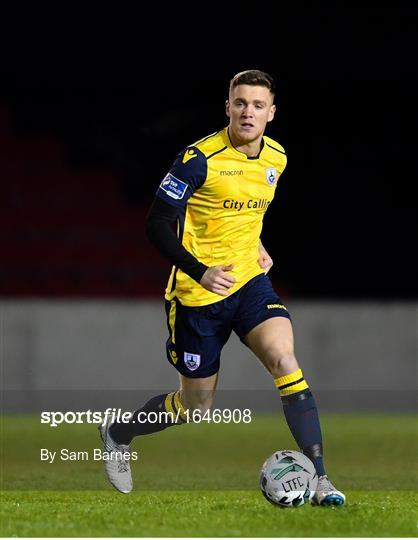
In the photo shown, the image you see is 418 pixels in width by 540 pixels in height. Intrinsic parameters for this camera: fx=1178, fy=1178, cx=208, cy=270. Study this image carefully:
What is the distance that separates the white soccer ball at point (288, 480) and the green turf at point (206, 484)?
2.7 inches

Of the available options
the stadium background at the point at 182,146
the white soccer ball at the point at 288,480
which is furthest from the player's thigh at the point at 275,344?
the stadium background at the point at 182,146

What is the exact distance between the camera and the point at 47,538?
4.66m

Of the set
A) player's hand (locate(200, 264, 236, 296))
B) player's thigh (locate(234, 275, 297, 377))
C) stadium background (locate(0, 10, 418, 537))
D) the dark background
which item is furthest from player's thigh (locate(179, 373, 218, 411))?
the dark background

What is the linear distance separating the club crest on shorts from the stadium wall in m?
6.91

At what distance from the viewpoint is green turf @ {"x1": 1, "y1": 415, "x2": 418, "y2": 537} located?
16.5 feet

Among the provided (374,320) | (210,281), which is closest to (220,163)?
(210,281)

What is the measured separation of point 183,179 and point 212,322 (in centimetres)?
78

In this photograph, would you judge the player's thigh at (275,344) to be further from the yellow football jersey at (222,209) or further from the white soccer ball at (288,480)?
the white soccer ball at (288,480)

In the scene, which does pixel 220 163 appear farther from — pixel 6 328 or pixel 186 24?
pixel 186 24

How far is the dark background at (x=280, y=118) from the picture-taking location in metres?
15.6

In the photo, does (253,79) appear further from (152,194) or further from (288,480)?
(152,194)

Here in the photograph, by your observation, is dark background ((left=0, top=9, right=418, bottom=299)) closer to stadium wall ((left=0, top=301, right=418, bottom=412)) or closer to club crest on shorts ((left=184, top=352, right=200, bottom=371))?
stadium wall ((left=0, top=301, right=418, bottom=412))

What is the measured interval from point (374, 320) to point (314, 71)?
4049 mm

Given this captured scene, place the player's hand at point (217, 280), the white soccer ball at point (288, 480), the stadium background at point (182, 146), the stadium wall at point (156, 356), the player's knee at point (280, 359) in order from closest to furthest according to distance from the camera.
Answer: the white soccer ball at point (288, 480) → the player's hand at point (217, 280) → the player's knee at point (280, 359) → the stadium wall at point (156, 356) → the stadium background at point (182, 146)
